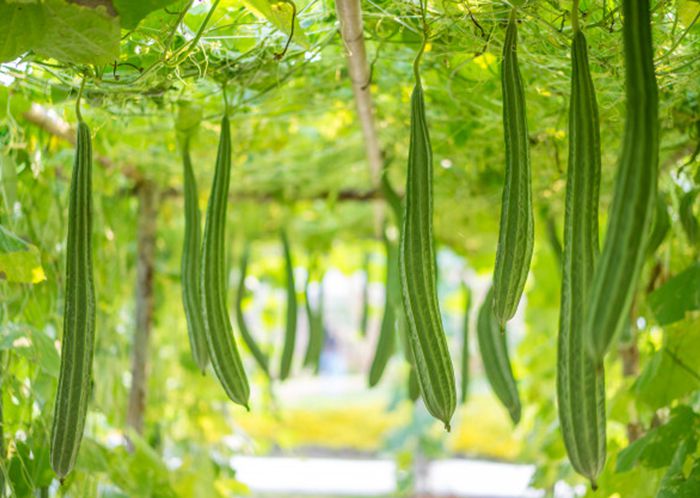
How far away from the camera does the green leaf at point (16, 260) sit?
1.29 m

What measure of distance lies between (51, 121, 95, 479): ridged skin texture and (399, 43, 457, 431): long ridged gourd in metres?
0.38

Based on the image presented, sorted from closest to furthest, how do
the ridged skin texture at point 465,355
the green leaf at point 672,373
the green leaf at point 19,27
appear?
the green leaf at point 19,27
the green leaf at point 672,373
the ridged skin texture at point 465,355

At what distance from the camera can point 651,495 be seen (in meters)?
1.72

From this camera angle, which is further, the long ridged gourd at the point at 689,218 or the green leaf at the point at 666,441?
the long ridged gourd at the point at 689,218

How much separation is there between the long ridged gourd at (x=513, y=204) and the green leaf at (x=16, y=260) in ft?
2.25

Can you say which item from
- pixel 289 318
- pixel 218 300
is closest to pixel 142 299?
pixel 289 318

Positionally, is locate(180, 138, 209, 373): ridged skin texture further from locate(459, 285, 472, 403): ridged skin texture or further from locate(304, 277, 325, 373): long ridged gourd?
locate(304, 277, 325, 373): long ridged gourd

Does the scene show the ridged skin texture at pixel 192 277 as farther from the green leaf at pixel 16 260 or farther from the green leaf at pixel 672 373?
the green leaf at pixel 672 373

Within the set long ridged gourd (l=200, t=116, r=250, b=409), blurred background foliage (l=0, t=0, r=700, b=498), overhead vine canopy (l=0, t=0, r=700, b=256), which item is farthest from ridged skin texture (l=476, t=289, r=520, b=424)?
long ridged gourd (l=200, t=116, r=250, b=409)

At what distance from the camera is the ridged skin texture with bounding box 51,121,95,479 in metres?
1.05

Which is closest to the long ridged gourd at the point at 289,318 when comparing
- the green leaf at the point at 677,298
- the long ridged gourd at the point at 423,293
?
the green leaf at the point at 677,298

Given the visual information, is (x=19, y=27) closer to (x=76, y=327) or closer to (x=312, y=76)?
(x=76, y=327)

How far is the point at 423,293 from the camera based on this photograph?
3.40 feet

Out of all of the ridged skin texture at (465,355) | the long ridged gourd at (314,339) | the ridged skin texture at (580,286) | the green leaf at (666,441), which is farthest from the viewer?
the long ridged gourd at (314,339)
